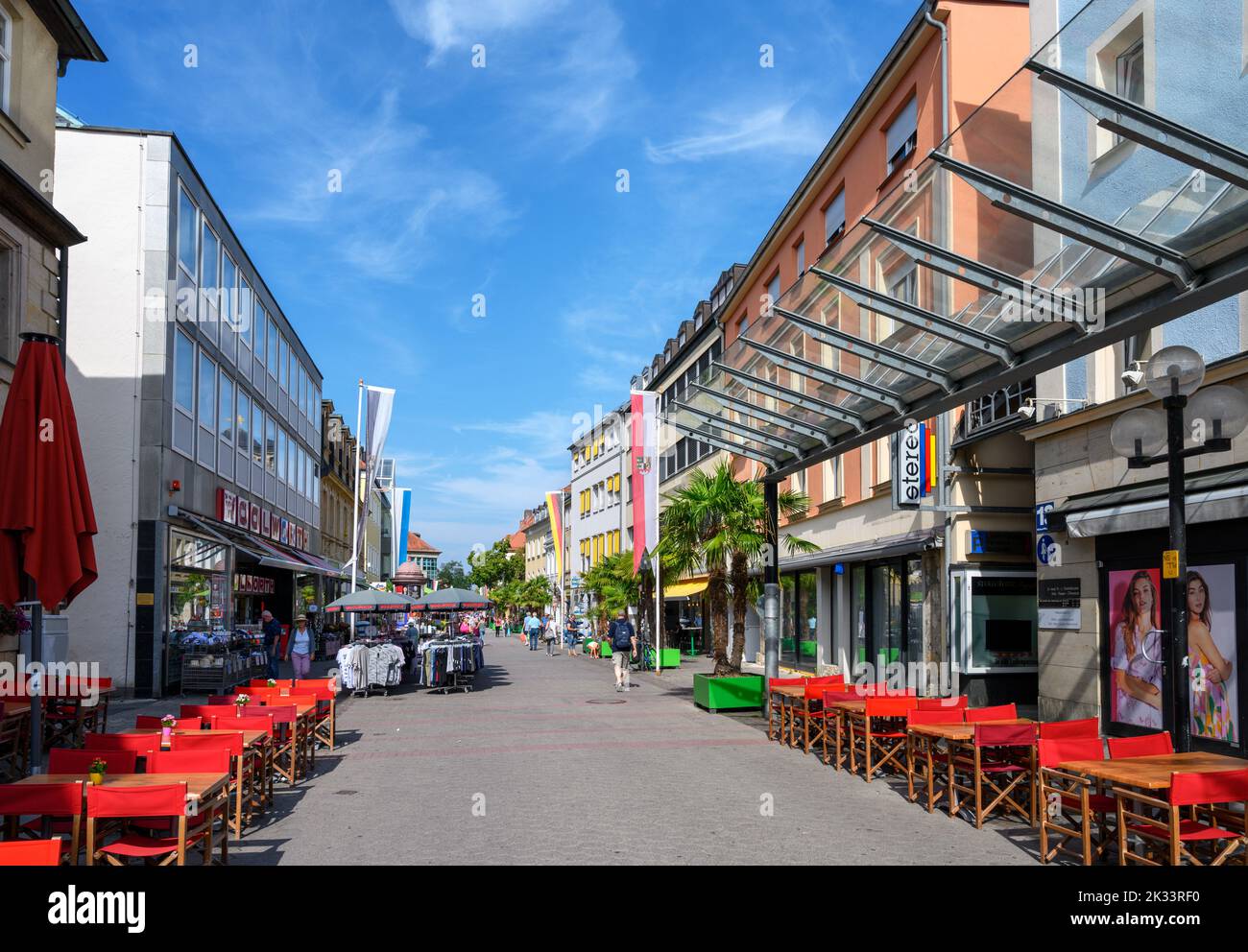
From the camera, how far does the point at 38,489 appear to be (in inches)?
325

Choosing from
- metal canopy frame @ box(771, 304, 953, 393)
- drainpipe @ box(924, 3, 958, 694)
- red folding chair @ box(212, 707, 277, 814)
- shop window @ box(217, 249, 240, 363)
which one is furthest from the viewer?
shop window @ box(217, 249, 240, 363)

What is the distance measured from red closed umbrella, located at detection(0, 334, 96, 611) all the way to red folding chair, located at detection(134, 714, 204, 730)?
123cm

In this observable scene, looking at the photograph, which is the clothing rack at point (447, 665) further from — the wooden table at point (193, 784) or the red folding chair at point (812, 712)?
the wooden table at point (193, 784)

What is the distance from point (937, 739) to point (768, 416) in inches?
217

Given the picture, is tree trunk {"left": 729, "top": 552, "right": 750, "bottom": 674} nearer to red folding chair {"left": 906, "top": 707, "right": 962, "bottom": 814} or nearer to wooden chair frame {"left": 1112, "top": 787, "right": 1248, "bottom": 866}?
red folding chair {"left": 906, "top": 707, "right": 962, "bottom": 814}

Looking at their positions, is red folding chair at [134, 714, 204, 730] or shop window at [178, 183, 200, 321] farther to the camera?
shop window at [178, 183, 200, 321]

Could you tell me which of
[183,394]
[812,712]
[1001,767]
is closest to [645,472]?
[183,394]

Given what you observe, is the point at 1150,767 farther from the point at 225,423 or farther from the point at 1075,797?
the point at 225,423

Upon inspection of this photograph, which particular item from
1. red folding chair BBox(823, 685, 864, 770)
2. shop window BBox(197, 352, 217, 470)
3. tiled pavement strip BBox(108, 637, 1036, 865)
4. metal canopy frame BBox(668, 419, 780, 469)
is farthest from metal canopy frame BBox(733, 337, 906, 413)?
shop window BBox(197, 352, 217, 470)

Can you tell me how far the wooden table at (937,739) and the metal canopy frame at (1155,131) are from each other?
187 inches

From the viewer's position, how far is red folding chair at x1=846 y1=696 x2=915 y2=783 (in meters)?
10.7
